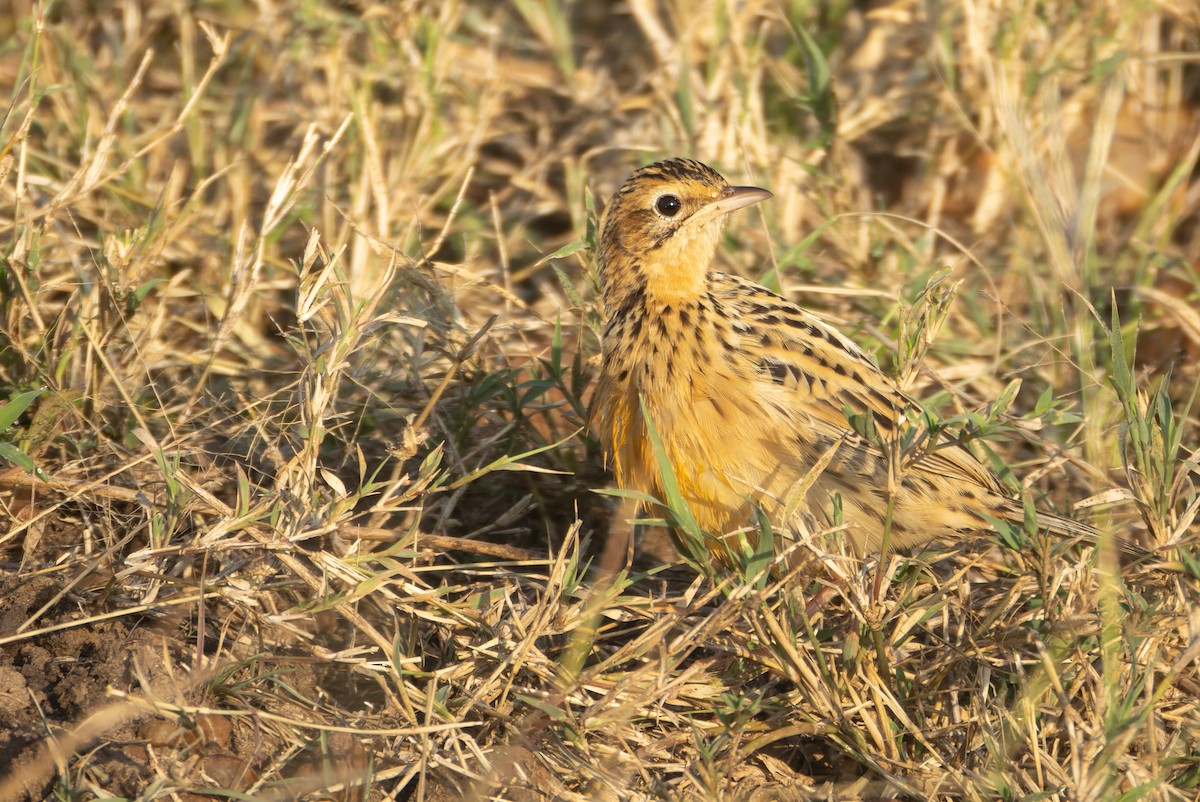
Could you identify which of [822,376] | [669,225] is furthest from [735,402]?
[669,225]

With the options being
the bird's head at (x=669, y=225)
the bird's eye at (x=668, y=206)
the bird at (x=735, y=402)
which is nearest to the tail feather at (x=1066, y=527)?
the bird at (x=735, y=402)

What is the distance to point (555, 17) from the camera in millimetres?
7781

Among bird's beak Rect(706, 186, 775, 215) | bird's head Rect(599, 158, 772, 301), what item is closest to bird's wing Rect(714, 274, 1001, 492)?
bird's head Rect(599, 158, 772, 301)

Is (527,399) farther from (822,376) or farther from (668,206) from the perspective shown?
(822,376)

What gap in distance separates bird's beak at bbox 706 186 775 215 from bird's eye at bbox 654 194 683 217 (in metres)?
Result: 0.12

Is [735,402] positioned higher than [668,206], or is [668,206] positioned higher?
[668,206]

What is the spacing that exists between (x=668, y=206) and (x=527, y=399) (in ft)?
2.99

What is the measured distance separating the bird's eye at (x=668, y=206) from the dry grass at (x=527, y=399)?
0.92 feet

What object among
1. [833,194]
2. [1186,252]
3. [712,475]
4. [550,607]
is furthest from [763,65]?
[550,607]

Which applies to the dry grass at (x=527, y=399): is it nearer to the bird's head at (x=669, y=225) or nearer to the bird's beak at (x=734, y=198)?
the bird's head at (x=669, y=225)

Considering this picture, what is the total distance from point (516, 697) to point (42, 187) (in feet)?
11.6

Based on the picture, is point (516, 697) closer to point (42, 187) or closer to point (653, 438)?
point (653, 438)

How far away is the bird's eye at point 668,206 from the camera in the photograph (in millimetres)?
5340

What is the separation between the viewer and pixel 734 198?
17.6 ft
